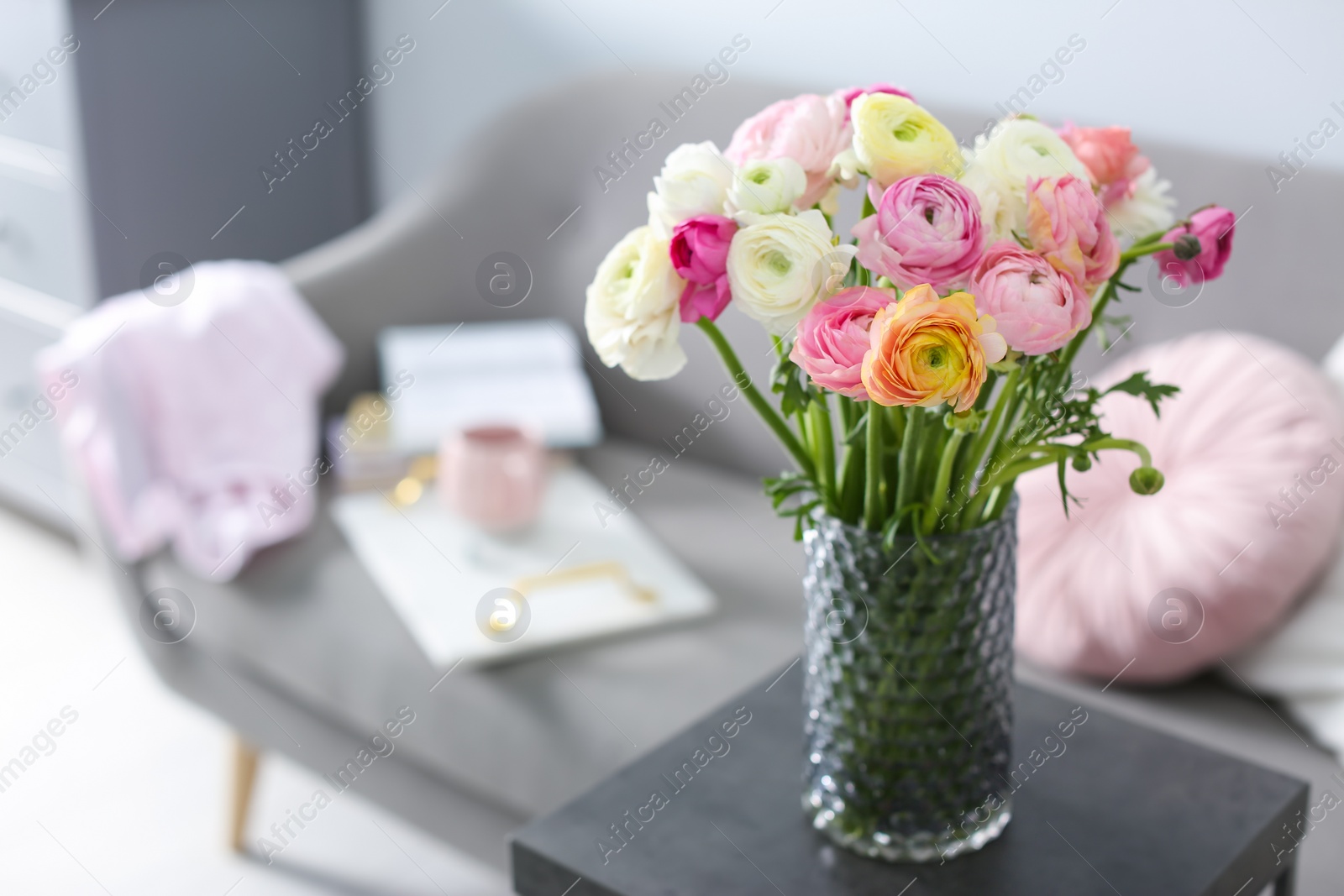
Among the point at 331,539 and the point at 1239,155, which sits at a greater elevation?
the point at 1239,155

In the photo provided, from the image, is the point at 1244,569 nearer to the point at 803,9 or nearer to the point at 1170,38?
the point at 1170,38

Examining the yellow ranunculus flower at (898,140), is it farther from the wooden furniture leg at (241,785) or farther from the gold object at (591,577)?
the wooden furniture leg at (241,785)

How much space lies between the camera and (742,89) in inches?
71.4

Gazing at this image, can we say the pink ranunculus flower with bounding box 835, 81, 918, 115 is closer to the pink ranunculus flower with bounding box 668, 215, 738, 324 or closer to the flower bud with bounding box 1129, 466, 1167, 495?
the pink ranunculus flower with bounding box 668, 215, 738, 324

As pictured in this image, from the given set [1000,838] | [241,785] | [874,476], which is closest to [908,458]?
[874,476]

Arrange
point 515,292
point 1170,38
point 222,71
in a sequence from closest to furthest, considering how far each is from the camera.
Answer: point 1170,38 < point 515,292 < point 222,71

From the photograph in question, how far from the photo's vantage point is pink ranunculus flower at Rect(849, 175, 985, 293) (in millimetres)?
673

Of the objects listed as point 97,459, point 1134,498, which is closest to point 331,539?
point 97,459

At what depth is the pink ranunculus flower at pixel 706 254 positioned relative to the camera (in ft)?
2.36

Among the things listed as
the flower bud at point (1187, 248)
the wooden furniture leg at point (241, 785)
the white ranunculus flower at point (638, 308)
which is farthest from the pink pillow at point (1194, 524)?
the wooden furniture leg at point (241, 785)

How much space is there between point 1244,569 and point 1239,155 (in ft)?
1.61

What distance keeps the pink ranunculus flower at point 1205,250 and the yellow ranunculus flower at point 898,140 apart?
0.49 ft

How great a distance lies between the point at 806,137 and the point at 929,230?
11 centimetres

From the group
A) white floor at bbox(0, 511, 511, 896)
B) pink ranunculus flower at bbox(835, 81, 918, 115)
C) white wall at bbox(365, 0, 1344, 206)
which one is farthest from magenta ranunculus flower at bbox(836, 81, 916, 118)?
white floor at bbox(0, 511, 511, 896)
